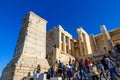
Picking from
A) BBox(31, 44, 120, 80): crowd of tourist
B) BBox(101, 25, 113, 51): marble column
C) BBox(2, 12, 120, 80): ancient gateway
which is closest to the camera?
BBox(31, 44, 120, 80): crowd of tourist

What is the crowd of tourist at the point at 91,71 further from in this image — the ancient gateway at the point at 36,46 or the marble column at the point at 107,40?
the marble column at the point at 107,40

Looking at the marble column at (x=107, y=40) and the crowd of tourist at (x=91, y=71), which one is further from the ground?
the marble column at (x=107, y=40)

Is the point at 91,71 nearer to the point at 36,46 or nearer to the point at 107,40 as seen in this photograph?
the point at 36,46

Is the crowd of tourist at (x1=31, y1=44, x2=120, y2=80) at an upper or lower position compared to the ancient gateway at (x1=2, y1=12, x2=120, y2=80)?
lower

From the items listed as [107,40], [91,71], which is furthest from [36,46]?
[107,40]

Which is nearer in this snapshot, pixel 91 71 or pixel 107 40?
pixel 91 71

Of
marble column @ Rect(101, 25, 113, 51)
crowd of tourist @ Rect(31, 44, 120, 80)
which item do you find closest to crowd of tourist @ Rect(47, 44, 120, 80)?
crowd of tourist @ Rect(31, 44, 120, 80)

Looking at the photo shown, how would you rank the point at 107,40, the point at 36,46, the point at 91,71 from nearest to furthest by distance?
1. the point at 91,71
2. the point at 36,46
3. the point at 107,40

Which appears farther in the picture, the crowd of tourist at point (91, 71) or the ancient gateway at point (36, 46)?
the ancient gateway at point (36, 46)

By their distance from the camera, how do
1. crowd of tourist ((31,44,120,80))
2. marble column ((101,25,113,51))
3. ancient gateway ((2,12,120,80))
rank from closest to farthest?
crowd of tourist ((31,44,120,80)) → ancient gateway ((2,12,120,80)) → marble column ((101,25,113,51))

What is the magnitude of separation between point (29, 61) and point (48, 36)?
54.7ft

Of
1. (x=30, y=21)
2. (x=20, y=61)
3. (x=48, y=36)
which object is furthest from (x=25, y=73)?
(x=48, y=36)

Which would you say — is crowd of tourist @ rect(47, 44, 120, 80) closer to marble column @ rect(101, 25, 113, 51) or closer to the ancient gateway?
the ancient gateway

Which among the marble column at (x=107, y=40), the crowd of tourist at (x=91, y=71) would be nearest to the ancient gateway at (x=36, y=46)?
the marble column at (x=107, y=40)
